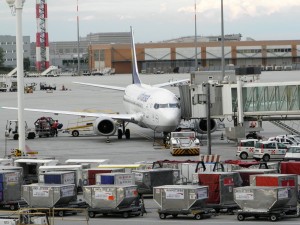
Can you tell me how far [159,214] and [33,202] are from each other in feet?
18.8

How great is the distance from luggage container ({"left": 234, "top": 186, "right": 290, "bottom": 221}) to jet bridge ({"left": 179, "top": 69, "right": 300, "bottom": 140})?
92.9ft

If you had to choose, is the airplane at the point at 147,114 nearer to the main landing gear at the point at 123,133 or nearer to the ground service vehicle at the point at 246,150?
the main landing gear at the point at 123,133

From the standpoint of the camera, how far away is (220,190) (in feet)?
136

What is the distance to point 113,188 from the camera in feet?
132

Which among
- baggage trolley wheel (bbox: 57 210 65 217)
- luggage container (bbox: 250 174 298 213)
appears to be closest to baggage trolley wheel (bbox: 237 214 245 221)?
luggage container (bbox: 250 174 298 213)

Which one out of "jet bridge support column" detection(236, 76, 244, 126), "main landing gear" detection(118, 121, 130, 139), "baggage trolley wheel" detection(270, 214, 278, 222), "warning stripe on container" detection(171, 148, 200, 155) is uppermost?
"jet bridge support column" detection(236, 76, 244, 126)

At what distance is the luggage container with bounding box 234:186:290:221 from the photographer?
3825 centimetres

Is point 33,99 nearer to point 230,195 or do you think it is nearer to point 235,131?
point 235,131

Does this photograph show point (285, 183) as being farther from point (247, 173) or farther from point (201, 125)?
point (201, 125)

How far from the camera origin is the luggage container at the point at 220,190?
136 ft

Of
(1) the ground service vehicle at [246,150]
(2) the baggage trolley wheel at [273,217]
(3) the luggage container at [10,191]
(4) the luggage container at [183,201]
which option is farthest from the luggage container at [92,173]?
(1) the ground service vehicle at [246,150]

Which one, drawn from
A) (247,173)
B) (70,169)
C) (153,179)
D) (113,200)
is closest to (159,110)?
(70,169)

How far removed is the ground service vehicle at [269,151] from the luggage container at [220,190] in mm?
20453

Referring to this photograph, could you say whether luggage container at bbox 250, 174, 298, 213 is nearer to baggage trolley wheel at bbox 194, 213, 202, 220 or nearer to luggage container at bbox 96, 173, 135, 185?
baggage trolley wheel at bbox 194, 213, 202, 220
